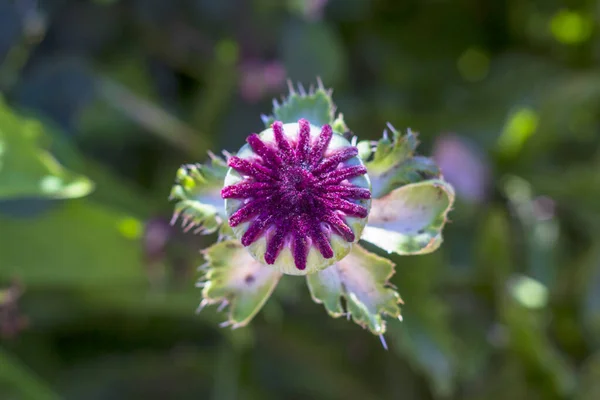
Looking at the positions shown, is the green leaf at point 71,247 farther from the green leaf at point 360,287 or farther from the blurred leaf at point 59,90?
the green leaf at point 360,287

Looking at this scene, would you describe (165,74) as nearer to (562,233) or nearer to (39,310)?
(39,310)

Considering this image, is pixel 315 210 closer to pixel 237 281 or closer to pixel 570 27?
pixel 237 281

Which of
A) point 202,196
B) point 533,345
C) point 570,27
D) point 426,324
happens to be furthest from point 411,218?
point 570,27

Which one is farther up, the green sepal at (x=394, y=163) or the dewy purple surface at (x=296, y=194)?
the dewy purple surface at (x=296, y=194)

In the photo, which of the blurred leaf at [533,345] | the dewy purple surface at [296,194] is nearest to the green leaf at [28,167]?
the dewy purple surface at [296,194]

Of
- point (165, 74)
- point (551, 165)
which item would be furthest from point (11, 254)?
point (551, 165)
